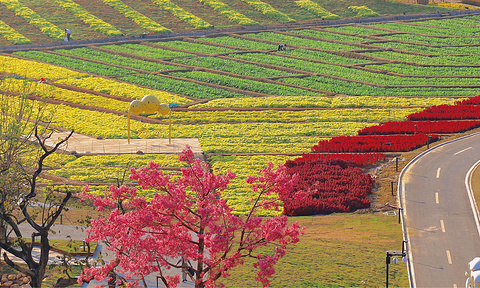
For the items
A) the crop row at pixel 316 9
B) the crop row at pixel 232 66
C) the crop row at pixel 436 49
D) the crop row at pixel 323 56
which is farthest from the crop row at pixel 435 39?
the crop row at pixel 232 66

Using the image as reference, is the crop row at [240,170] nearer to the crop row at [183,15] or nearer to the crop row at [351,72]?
the crop row at [351,72]

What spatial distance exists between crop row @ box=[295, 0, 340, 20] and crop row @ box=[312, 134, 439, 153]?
2614 inches

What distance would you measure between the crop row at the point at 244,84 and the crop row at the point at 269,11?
117ft

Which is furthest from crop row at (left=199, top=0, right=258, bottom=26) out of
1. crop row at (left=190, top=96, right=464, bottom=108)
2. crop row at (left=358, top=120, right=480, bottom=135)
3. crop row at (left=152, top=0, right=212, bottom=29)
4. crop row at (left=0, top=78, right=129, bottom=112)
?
crop row at (left=358, top=120, right=480, bottom=135)

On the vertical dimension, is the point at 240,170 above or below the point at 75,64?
below

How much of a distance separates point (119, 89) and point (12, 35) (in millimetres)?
35887

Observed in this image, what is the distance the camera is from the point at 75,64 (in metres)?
100

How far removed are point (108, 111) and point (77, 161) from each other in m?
18.1

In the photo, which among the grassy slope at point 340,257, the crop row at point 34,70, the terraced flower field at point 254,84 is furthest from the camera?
the crop row at point 34,70

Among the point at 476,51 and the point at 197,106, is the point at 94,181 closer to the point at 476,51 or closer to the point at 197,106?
the point at 197,106

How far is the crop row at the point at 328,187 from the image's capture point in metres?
49.0

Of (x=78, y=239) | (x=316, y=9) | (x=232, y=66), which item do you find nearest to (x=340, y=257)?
(x=78, y=239)

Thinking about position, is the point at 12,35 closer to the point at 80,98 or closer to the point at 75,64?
the point at 75,64

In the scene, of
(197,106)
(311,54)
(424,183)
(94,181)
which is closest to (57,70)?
(197,106)
